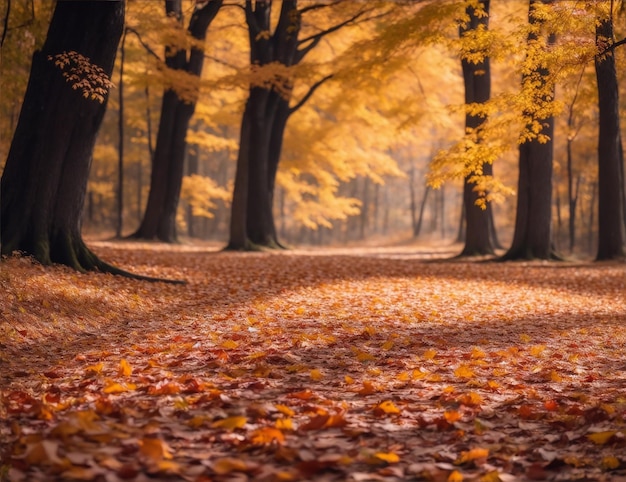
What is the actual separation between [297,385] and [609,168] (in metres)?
14.5

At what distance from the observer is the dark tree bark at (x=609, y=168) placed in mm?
15859

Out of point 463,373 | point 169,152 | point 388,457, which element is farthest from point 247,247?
point 388,457

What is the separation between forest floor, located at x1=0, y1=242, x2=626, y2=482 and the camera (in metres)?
2.93

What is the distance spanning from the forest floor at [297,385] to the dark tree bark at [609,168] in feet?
26.1

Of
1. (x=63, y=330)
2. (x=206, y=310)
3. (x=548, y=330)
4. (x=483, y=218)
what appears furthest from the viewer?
(x=483, y=218)

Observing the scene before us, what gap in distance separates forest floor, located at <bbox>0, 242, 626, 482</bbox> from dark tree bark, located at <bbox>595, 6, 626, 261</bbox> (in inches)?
313

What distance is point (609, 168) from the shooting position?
16.2 meters

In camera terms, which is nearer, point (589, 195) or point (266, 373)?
point (266, 373)

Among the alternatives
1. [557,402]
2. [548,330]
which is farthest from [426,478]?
[548,330]

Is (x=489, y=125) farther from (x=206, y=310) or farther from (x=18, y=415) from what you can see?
(x=18, y=415)

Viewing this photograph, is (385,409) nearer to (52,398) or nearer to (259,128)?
(52,398)

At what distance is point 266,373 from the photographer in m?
4.52

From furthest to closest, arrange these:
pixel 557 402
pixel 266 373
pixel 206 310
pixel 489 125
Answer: pixel 489 125, pixel 206 310, pixel 266 373, pixel 557 402

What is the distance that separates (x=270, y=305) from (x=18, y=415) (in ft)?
15.9
